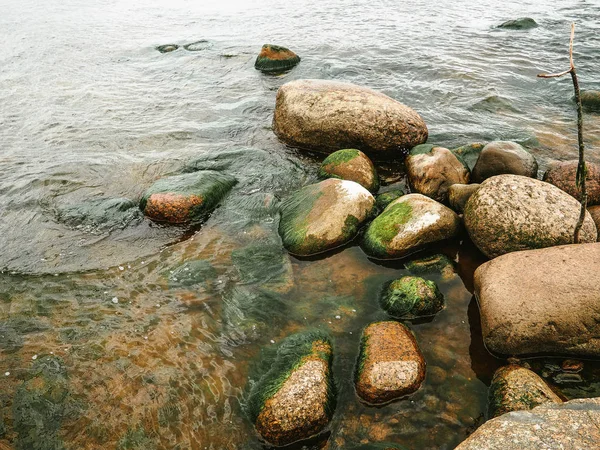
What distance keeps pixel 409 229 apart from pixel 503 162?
2.09 metres

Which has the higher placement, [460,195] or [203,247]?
[460,195]

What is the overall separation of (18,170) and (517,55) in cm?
1390

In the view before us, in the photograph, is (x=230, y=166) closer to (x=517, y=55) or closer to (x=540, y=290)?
(x=540, y=290)

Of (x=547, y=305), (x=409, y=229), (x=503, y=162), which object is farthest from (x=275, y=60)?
(x=547, y=305)

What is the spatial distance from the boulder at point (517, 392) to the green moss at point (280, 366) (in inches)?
58.8

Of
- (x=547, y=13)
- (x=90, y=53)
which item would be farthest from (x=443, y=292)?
(x=547, y=13)

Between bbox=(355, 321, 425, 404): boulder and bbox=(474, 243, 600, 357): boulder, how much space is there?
90cm

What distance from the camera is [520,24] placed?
51.1 ft

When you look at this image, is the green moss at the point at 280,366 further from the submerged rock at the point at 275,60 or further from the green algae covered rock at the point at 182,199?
the submerged rock at the point at 275,60

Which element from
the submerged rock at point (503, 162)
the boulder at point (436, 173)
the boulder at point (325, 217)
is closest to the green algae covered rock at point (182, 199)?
the boulder at point (325, 217)

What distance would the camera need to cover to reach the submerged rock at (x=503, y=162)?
6176mm

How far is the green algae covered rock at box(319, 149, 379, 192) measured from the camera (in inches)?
264

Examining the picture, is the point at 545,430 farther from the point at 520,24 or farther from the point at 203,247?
the point at 520,24

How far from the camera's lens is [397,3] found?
20672 millimetres
